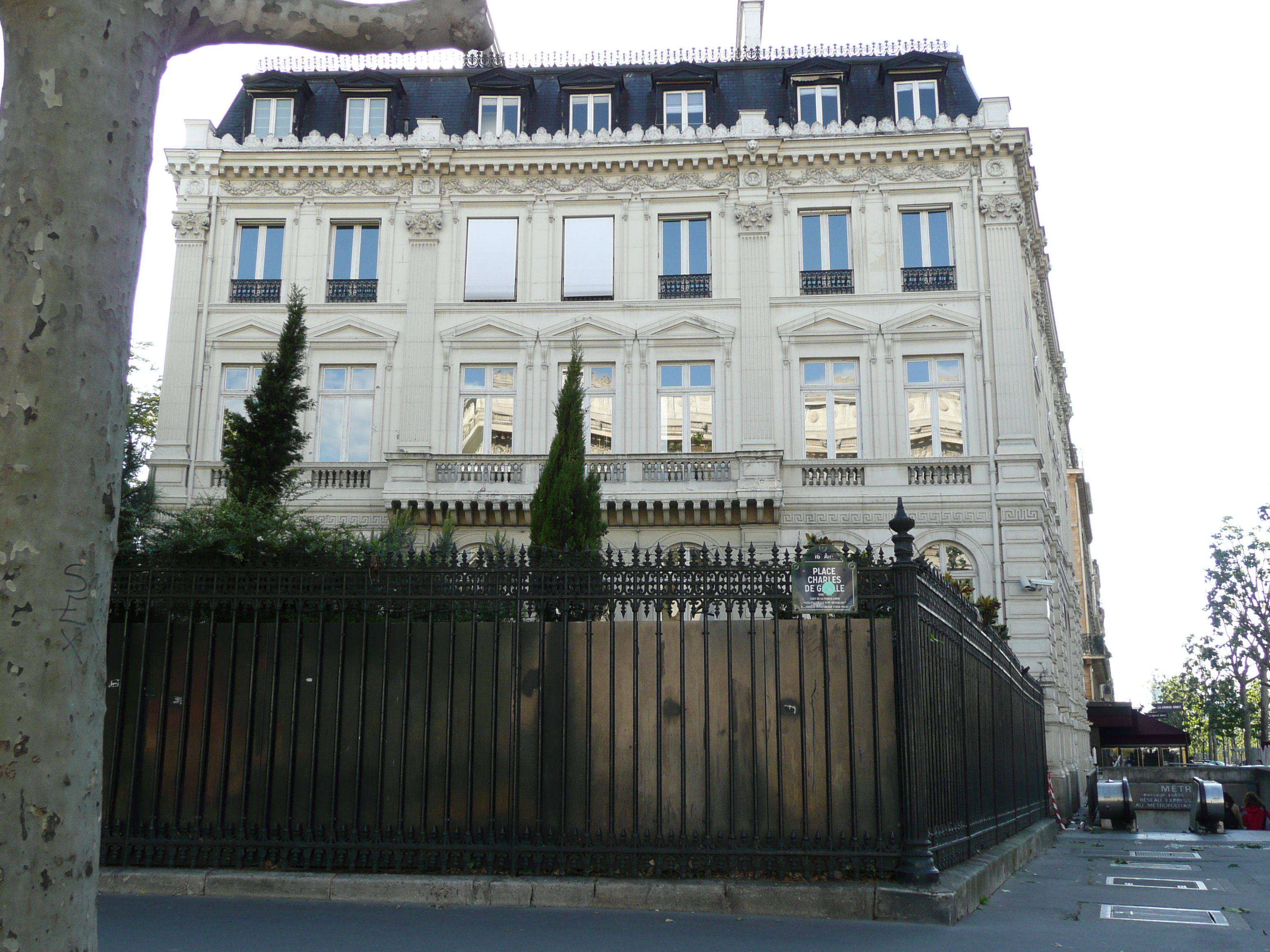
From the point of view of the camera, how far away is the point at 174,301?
94.2 feet

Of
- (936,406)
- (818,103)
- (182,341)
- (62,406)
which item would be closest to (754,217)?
(818,103)

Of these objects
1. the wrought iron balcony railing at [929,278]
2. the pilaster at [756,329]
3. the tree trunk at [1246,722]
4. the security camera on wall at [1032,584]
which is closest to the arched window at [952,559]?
the security camera on wall at [1032,584]

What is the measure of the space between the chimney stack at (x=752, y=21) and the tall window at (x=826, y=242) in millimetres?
8090

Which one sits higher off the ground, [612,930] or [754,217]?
[754,217]

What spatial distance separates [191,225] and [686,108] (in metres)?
13.0

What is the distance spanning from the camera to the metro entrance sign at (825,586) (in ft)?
28.8

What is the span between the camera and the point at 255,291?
95.2ft

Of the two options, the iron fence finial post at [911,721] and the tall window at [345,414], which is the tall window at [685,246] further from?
the iron fence finial post at [911,721]

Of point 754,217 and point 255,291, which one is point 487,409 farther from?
point 754,217

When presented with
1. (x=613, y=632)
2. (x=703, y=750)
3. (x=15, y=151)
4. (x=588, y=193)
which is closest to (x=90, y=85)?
(x=15, y=151)

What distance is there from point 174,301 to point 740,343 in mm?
14104

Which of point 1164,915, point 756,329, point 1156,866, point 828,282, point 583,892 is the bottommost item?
point 1156,866

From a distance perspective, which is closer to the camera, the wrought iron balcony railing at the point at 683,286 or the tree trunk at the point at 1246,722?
the wrought iron balcony railing at the point at 683,286

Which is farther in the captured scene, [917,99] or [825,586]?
[917,99]
